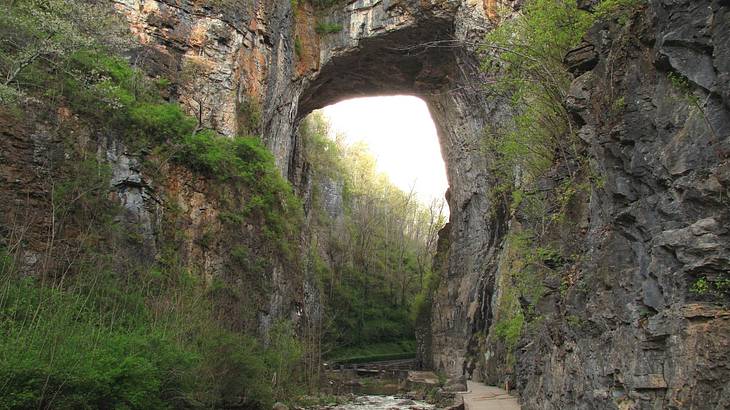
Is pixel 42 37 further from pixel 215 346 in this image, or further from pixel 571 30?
pixel 571 30

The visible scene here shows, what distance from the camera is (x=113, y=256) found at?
36.3 feet

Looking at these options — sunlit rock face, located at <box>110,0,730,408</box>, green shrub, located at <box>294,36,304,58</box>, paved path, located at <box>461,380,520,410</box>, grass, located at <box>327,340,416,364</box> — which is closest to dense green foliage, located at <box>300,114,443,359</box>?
grass, located at <box>327,340,416,364</box>

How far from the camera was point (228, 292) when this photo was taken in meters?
14.3

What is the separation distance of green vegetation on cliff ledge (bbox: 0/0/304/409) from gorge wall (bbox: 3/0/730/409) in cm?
42

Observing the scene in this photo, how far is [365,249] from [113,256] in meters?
34.3

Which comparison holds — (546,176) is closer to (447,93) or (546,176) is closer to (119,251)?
(119,251)

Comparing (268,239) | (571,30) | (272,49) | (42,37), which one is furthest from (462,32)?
(42,37)

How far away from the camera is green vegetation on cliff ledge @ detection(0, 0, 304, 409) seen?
7630 millimetres

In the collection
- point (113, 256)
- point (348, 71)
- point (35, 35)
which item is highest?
point (348, 71)

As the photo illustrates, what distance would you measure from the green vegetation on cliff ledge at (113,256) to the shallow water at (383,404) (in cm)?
260

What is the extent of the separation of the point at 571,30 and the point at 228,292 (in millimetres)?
9729

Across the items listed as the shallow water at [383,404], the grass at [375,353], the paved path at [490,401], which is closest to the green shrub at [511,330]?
the paved path at [490,401]

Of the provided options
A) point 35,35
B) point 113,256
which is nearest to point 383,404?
point 113,256

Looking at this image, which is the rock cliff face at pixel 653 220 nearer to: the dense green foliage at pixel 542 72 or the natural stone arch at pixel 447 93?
the dense green foliage at pixel 542 72
